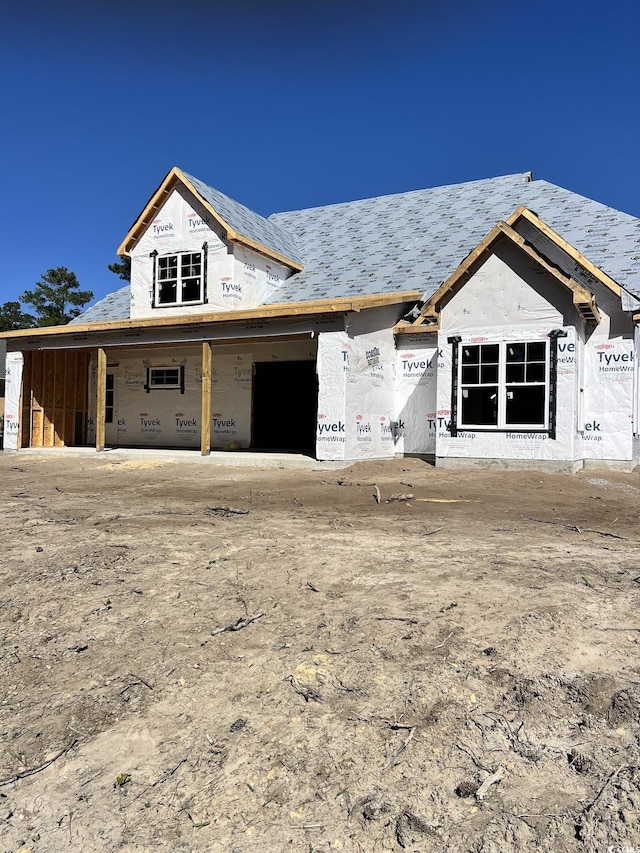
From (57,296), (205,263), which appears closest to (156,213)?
(205,263)

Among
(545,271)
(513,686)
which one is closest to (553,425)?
(545,271)

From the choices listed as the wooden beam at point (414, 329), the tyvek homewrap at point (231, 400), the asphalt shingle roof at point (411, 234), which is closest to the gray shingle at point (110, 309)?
the asphalt shingle roof at point (411, 234)

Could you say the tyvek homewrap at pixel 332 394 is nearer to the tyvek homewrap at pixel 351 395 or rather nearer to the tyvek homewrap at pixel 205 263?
the tyvek homewrap at pixel 351 395

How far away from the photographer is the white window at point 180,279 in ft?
53.7

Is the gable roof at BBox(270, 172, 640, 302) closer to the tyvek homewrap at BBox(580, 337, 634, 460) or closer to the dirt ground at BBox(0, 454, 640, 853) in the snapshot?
the tyvek homewrap at BBox(580, 337, 634, 460)

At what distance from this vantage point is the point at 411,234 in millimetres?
17625

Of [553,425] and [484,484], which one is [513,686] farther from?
[553,425]

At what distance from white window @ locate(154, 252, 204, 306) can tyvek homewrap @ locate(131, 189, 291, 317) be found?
0.15 metres

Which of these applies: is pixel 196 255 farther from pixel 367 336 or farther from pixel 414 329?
pixel 414 329

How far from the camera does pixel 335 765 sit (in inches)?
97.9

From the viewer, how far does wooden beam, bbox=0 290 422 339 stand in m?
12.0

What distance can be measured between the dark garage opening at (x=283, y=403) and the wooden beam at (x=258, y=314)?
3516 mm

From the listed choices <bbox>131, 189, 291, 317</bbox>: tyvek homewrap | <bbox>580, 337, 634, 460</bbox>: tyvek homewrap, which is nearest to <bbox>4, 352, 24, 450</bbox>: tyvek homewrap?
<bbox>131, 189, 291, 317</bbox>: tyvek homewrap

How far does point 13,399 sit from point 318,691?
17.5 metres
